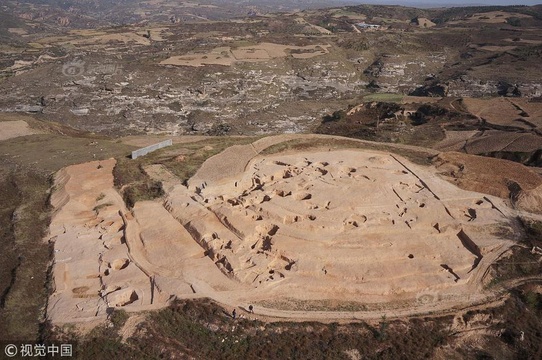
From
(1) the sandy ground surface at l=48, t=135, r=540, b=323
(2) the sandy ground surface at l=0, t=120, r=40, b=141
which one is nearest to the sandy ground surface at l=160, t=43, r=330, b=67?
(2) the sandy ground surface at l=0, t=120, r=40, b=141

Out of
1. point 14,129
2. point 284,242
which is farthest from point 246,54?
point 284,242

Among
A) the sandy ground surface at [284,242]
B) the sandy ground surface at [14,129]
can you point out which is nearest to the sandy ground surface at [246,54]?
the sandy ground surface at [14,129]

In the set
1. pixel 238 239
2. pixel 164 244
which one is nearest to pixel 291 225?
pixel 238 239

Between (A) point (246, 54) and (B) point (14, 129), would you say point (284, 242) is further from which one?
(A) point (246, 54)

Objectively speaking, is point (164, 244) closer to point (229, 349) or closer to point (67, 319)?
point (67, 319)

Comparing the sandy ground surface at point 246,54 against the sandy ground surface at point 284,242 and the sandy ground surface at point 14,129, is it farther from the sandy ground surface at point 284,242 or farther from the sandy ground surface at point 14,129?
the sandy ground surface at point 284,242

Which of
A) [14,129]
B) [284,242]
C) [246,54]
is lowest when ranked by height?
[14,129]
